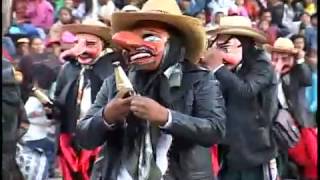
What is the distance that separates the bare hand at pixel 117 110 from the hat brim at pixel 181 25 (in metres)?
0.44

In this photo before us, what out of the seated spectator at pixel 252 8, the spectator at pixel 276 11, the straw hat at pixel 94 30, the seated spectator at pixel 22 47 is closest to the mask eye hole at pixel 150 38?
the straw hat at pixel 94 30

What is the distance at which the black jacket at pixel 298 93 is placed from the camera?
28.3ft

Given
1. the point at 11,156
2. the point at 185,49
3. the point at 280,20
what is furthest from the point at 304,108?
the point at 280,20

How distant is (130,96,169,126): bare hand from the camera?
4074 millimetres

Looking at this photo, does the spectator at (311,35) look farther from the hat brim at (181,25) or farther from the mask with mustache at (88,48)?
the hat brim at (181,25)

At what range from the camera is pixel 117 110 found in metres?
4.13

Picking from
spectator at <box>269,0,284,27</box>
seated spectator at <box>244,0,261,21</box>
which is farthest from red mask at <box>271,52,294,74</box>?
seated spectator at <box>244,0,261,21</box>

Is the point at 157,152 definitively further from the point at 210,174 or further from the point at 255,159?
the point at 255,159

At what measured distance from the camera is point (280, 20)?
1500 centimetres

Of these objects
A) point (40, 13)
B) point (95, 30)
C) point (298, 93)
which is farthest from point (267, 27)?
point (95, 30)

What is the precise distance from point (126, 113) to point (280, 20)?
11078mm

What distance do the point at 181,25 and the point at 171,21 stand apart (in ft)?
0.17

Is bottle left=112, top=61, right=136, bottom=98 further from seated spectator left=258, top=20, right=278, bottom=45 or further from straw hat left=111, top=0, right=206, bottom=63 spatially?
seated spectator left=258, top=20, right=278, bottom=45

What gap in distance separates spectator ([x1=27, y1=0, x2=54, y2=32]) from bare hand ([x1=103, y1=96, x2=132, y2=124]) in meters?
9.79
